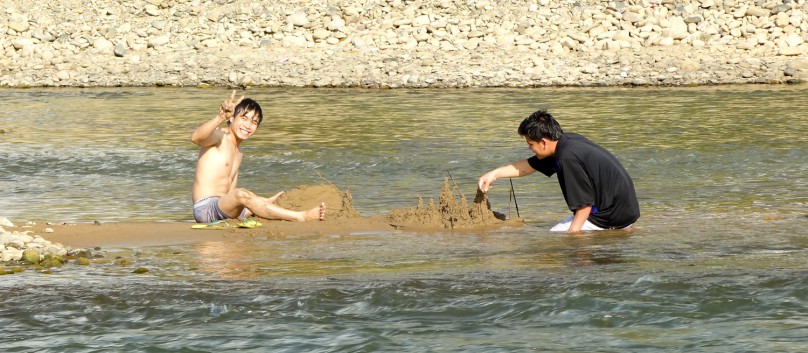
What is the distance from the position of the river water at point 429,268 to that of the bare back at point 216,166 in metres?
0.91

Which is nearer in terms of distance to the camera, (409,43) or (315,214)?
(315,214)

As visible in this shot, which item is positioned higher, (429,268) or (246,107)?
(246,107)

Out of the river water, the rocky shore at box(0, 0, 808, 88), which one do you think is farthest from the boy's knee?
the rocky shore at box(0, 0, 808, 88)

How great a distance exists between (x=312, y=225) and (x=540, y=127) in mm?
2306

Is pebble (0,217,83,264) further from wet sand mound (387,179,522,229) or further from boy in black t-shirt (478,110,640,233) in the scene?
boy in black t-shirt (478,110,640,233)

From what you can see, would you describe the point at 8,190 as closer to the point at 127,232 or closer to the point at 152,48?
the point at 127,232

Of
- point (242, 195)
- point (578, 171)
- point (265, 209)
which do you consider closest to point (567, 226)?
point (578, 171)

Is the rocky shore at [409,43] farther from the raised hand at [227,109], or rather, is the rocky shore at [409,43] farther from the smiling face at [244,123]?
the raised hand at [227,109]

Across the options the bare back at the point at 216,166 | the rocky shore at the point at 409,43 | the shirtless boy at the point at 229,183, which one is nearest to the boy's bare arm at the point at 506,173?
the shirtless boy at the point at 229,183

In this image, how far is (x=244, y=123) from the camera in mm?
10148

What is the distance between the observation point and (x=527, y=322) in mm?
7133

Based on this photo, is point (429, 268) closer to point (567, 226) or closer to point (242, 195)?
point (567, 226)

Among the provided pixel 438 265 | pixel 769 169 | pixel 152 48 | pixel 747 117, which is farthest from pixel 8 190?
pixel 152 48

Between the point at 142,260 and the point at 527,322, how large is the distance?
3.24 m
